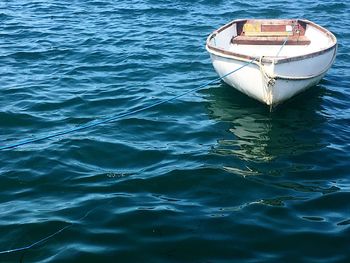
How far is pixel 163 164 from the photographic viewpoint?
8.09 m

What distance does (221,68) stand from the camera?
35.2ft

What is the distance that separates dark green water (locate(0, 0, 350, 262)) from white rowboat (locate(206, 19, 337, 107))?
524 mm

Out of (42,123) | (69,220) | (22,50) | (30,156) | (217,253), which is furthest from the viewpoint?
(22,50)

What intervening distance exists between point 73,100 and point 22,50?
4.60 m

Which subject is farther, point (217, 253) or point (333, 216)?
point (333, 216)

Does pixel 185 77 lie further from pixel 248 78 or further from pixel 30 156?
pixel 30 156

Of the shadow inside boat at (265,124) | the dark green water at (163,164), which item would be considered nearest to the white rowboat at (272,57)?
the shadow inside boat at (265,124)

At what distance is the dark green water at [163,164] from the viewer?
6.11 metres

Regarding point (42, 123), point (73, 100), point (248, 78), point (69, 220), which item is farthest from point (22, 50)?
point (69, 220)

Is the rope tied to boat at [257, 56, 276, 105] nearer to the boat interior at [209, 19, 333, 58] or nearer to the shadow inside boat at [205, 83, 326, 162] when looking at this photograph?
the shadow inside boat at [205, 83, 326, 162]

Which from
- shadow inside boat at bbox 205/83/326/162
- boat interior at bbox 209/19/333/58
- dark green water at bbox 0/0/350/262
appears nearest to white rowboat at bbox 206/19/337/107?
boat interior at bbox 209/19/333/58

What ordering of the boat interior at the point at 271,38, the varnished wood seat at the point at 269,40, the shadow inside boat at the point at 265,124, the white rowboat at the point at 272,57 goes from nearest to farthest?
the shadow inside boat at the point at 265,124 < the white rowboat at the point at 272,57 < the boat interior at the point at 271,38 < the varnished wood seat at the point at 269,40

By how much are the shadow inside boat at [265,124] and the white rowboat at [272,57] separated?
31 cm

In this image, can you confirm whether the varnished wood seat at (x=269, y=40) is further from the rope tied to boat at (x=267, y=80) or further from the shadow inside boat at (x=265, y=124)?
the rope tied to boat at (x=267, y=80)
